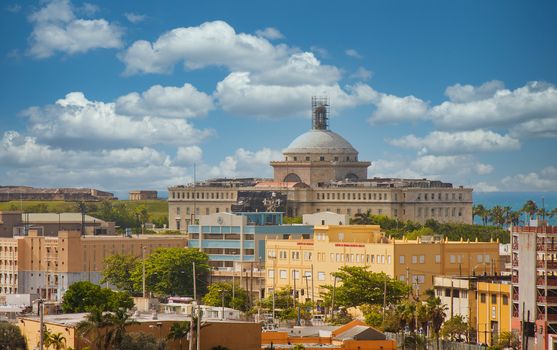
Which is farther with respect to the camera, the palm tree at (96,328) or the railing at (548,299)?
the railing at (548,299)

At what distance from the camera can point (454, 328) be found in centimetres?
8694

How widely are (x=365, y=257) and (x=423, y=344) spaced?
1528 inches

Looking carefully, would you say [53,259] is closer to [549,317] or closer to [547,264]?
[547,264]

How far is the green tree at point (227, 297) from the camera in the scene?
11356cm

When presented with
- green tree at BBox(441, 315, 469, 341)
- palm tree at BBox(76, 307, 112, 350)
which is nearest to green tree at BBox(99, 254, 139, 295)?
green tree at BBox(441, 315, 469, 341)

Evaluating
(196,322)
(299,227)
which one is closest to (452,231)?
(299,227)

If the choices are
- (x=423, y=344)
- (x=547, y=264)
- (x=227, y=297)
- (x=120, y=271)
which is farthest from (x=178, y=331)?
(x=120, y=271)

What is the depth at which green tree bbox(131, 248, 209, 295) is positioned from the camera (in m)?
131

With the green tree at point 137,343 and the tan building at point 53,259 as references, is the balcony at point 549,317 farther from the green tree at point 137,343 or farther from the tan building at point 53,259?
the tan building at point 53,259

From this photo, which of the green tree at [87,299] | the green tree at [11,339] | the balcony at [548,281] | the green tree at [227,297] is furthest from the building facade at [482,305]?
the green tree at [11,339]

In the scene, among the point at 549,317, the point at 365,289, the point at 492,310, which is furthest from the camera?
the point at 365,289

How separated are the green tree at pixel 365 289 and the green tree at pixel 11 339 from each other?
3914cm

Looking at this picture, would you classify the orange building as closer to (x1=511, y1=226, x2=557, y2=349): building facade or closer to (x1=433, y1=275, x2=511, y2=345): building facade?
(x1=511, y1=226, x2=557, y2=349): building facade

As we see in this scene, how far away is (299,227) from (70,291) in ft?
207
